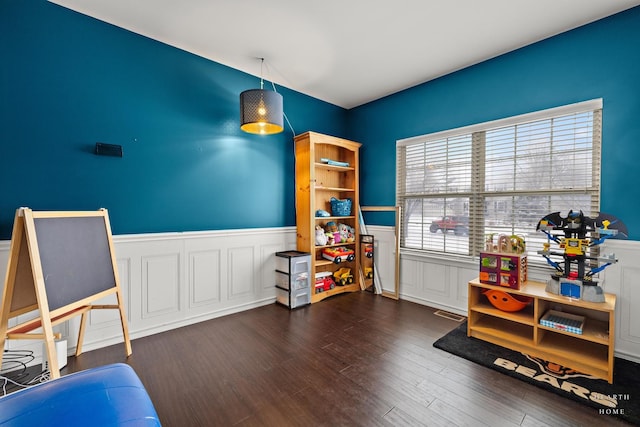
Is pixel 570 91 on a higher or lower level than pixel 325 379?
higher

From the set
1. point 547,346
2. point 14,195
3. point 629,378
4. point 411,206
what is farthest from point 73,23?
point 629,378

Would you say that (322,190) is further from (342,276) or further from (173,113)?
(173,113)

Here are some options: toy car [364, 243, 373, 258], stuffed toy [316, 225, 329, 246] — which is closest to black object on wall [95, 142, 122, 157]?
stuffed toy [316, 225, 329, 246]

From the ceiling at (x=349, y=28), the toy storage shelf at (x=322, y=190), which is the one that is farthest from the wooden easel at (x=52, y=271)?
the toy storage shelf at (x=322, y=190)

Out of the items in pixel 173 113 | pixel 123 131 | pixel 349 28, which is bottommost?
pixel 123 131

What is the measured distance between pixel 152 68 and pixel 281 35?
1.30 metres

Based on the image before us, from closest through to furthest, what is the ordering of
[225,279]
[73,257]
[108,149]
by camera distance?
[73,257], [108,149], [225,279]

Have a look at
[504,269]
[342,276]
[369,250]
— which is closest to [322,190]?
[369,250]

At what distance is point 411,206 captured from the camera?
3752 millimetres

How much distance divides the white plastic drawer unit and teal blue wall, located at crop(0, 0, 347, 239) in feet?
1.80

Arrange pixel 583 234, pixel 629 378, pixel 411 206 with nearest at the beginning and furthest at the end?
pixel 629 378, pixel 583 234, pixel 411 206

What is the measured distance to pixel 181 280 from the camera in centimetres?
286

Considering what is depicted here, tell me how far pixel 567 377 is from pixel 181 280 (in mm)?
3327

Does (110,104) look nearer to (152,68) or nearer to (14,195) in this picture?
(152,68)
